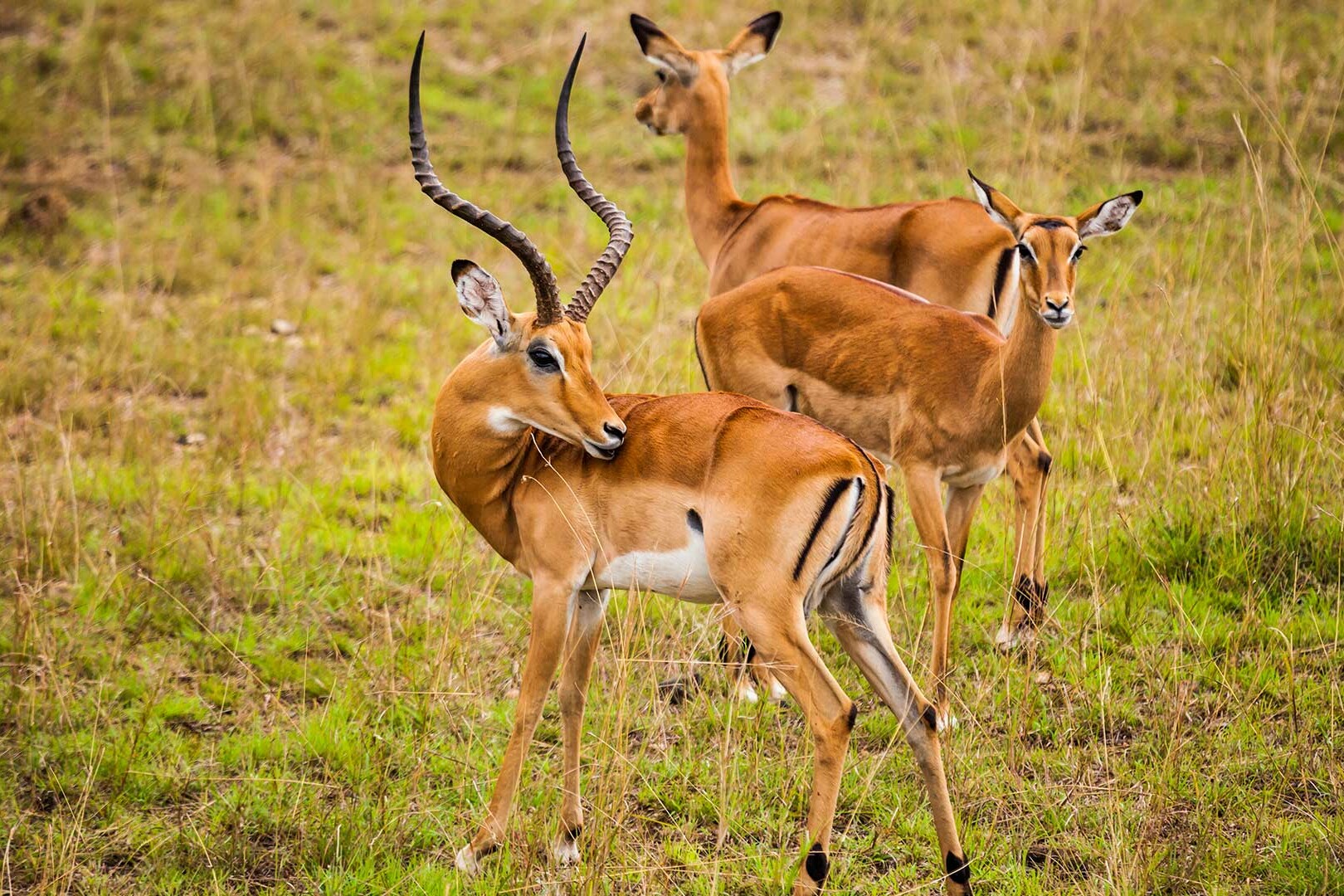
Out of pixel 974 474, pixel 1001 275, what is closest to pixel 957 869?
pixel 974 474

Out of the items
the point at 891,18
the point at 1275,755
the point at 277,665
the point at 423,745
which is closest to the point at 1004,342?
the point at 1275,755

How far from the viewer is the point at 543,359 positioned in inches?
170

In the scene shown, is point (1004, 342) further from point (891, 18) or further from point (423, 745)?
point (891, 18)

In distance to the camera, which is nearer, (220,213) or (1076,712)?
(1076,712)

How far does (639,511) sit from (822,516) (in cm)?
60

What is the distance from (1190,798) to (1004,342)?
1655 millimetres

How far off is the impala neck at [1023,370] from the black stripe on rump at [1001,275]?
33.9 inches

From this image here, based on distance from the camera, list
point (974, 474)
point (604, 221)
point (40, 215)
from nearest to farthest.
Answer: point (604, 221), point (974, 474), point (40, 215)

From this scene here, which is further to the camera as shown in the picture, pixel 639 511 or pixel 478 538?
pixel 478 538

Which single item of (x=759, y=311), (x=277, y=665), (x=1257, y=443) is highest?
(x=759, y=311)

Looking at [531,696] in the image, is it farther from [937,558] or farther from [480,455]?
[937,558]

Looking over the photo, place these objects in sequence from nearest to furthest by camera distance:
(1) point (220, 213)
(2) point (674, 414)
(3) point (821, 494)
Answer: (3) point (821, 494) → (2) point (674, 414) → (1) point (220, 213)

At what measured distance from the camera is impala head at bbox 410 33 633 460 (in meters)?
4.16

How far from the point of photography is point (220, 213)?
30.9ft
